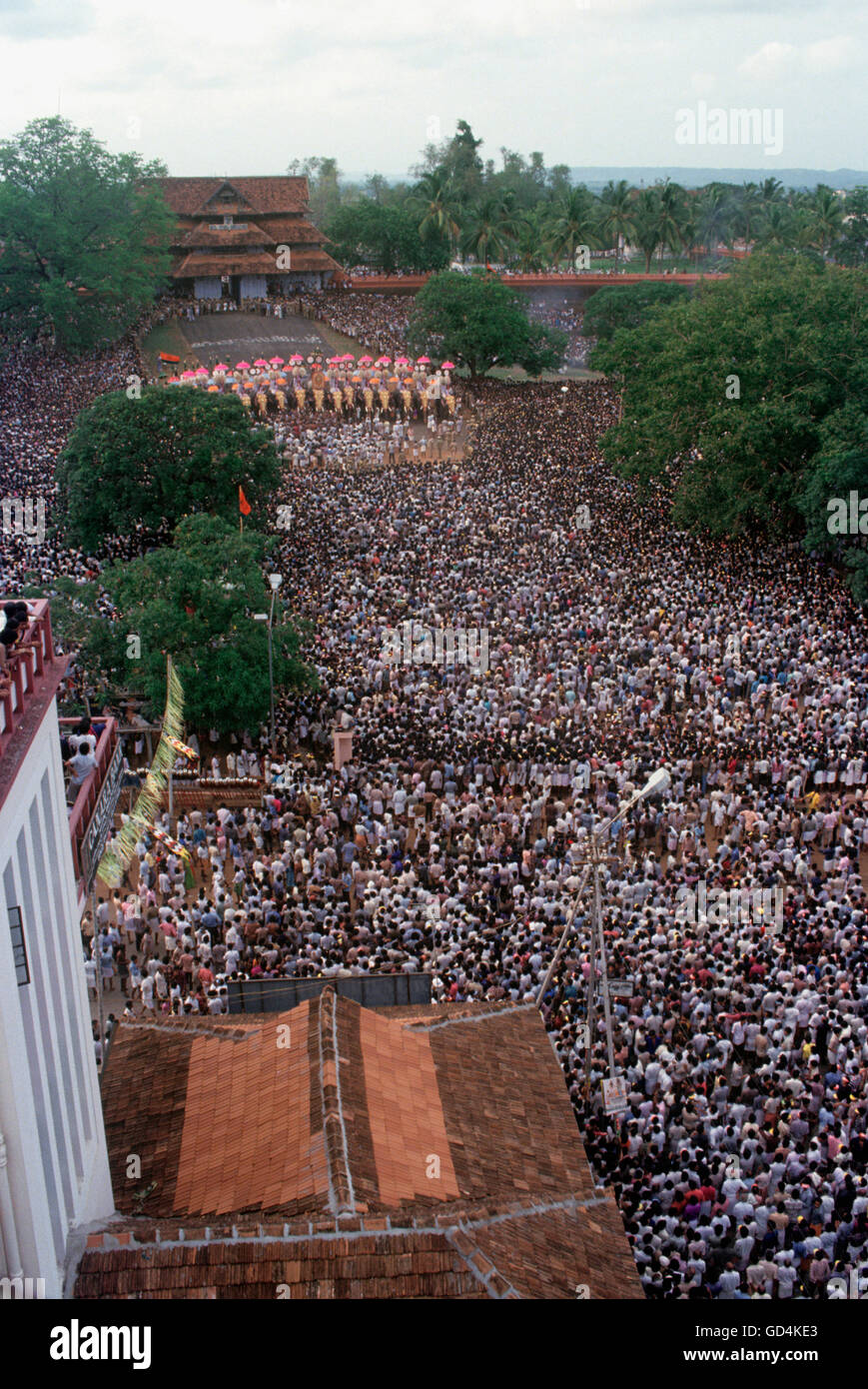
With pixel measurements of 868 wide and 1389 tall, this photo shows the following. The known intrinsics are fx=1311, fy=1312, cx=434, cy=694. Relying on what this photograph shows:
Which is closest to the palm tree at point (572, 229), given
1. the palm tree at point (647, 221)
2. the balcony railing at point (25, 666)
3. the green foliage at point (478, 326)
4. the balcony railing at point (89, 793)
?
the palm tree at point (647, 221)

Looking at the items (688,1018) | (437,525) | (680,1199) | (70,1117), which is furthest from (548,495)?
(70,1117)

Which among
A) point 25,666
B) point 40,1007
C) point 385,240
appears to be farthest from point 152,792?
point 385,240

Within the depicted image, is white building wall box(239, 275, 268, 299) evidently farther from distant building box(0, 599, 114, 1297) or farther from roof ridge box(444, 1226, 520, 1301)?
roof ridge box(444, 1226, 520, 1301)

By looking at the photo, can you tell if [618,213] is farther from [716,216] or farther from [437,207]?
[437,207]

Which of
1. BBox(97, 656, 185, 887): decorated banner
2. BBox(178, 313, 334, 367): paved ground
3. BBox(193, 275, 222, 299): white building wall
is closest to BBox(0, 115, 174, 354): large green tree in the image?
BBox(178, 313, 334, 367): paved ground

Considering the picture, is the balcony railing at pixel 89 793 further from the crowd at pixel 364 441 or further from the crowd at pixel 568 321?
the crowd at pixel 568 321
